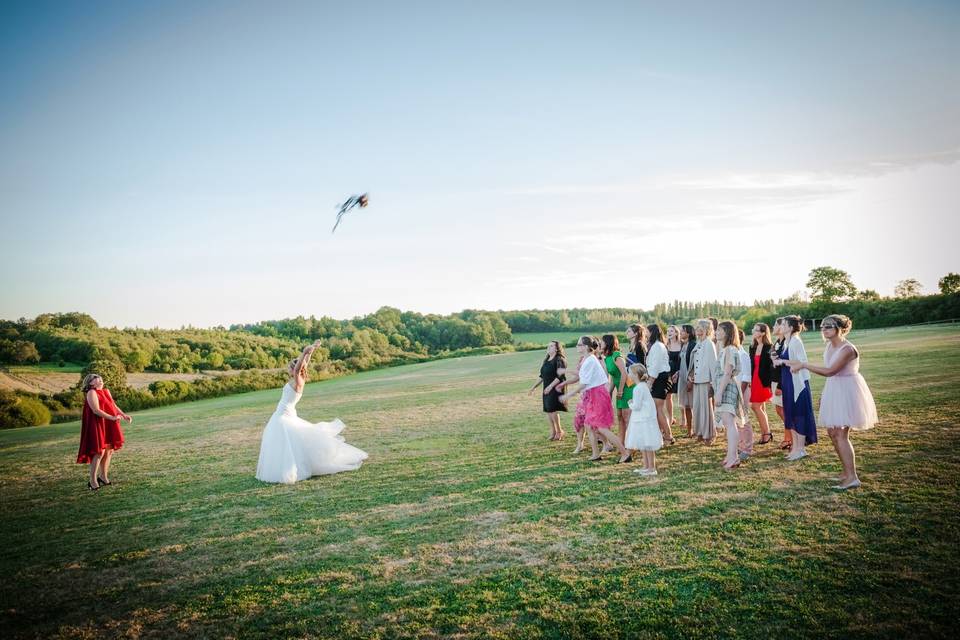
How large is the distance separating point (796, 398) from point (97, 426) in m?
13.6

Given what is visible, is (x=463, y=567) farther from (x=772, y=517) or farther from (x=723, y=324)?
(x=723, y=324)

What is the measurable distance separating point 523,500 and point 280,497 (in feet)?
14.3

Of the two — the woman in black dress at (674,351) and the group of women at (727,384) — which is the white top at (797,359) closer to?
the group of women at (727,384)

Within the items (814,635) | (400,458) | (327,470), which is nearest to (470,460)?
(400,458)

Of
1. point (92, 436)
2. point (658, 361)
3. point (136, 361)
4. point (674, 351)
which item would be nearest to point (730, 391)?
point (658, 361)

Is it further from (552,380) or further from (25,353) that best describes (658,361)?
(25,353)

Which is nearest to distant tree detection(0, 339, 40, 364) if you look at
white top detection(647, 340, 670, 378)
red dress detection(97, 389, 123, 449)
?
red dress detection(97, 389, 123, 449)

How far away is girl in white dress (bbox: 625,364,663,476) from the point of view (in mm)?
8406

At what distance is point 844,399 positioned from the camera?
6.95 meters

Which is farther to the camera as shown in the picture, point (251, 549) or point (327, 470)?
point (327, 470)

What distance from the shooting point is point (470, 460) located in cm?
1044

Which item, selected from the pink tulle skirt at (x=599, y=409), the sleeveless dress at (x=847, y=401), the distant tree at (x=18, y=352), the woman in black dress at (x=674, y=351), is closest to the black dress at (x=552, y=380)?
the pink tulle skirt at (x=599, y=409)

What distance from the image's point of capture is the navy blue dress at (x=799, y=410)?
28.3ft

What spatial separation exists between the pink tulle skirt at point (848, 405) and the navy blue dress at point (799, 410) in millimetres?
1583
